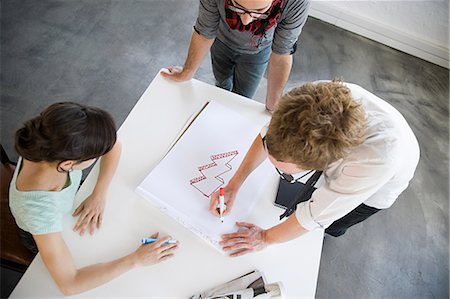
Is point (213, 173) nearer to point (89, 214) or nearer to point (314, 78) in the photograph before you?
point (89, 214)

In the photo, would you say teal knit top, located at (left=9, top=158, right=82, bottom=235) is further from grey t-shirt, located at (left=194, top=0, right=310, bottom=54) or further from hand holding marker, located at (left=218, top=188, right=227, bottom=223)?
grey t-shirt, located at (left=194, top=0, right=310, bottom=54)

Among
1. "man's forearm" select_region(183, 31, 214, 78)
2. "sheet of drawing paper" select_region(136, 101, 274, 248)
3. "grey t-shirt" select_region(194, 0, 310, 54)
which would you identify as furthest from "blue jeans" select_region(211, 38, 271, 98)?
"sheet of drawing paper" select_region(136, 101, 274, 248)

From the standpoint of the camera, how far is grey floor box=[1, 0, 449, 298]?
2.10 meters

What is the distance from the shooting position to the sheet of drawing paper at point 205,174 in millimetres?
1199

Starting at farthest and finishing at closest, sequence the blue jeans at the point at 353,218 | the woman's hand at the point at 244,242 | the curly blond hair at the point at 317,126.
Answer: the blue jeans at the point at 353,218 < the woman's hand at the point at 244,242 < the curly blond hair at the point at 317,126

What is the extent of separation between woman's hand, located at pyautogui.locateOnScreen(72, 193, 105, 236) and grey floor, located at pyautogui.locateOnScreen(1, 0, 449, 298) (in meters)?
1.24

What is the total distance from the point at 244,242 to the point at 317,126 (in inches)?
18.0

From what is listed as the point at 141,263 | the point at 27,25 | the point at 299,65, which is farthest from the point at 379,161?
the point at 27,25

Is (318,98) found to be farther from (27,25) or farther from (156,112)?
(27,25)

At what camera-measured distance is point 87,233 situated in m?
1.15

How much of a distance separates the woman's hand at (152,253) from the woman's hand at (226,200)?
0.58 feet

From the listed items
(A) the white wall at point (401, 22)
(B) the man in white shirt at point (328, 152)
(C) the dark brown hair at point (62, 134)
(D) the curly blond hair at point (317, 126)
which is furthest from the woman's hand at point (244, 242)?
(A) the white wall at point (401, 22)

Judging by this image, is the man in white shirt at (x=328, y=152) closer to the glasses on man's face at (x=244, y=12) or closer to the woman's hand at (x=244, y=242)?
the woman's hand at (x=244, y=242)

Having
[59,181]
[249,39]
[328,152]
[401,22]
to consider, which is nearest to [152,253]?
[59,181]
